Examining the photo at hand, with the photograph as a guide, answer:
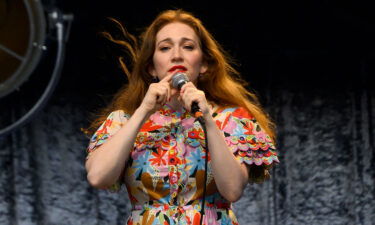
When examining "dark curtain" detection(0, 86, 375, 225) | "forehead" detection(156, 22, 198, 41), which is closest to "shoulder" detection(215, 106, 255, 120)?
"forehead" detection(156, 22, 198, 41)

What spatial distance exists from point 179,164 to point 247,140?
0.22 metres

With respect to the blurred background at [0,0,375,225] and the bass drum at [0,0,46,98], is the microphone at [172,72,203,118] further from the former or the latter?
the blurred background at [0,0,375,225]

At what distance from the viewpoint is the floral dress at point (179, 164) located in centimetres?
210

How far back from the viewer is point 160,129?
2219 mm

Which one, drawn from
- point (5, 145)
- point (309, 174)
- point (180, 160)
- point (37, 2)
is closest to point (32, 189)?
point (5, 145)

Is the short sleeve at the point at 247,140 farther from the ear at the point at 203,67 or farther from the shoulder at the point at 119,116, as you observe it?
the shoulder at the point at 119,116

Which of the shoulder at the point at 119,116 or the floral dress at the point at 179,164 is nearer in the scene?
the floral dress at the point at 179,164

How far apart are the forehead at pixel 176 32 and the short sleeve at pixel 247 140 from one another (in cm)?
28

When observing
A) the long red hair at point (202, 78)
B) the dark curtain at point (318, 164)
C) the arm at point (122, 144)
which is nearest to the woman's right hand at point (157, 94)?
the arm at point (122, 144)

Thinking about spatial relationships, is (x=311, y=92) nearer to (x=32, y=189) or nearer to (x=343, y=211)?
(x=343, y=211)

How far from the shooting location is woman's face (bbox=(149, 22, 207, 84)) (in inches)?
84.8

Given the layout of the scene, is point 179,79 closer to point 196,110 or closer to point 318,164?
point 196,110

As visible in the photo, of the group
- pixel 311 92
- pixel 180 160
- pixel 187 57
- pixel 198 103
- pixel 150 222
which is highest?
pixel 311 92

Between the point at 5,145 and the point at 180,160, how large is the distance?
1721 millimetres
